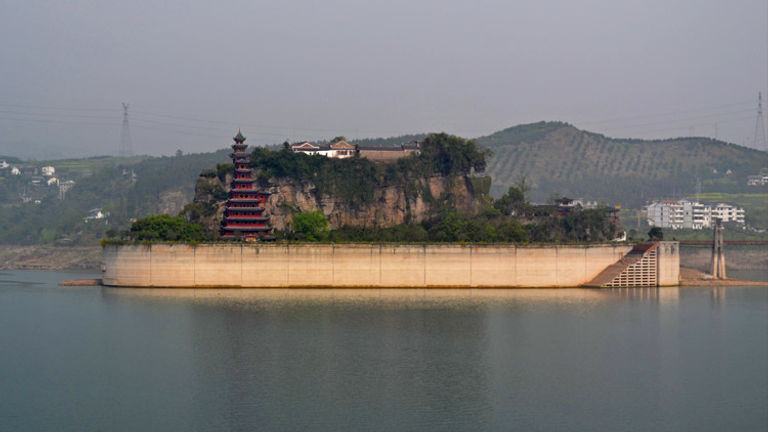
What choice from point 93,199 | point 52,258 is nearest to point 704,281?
point 52,258

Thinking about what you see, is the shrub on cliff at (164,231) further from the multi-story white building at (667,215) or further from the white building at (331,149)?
the multi-story white building at (667,215)

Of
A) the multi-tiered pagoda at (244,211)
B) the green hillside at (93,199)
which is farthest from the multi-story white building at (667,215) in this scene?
the multi-tiered pagoda at (244,211)

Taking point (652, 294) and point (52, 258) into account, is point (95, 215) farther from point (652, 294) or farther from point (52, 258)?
point (652, 294)

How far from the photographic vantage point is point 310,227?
76.9m

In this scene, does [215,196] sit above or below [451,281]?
above

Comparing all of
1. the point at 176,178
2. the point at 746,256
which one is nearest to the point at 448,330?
the point at 746,256

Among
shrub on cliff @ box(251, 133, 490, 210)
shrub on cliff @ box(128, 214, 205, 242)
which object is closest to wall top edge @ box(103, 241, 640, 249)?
shrub on cliff @ box(128, 214, 205, 242)

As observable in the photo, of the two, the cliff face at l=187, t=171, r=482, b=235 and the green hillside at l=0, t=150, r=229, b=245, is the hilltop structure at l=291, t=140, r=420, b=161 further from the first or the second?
the green hillside at l=0, t=150, r=229, b=245

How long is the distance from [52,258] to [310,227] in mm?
47759

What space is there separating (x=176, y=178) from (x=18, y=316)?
103948 mm

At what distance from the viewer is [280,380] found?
37344 mm

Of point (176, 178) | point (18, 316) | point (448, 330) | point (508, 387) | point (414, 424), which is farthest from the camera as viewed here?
point (176, 178)

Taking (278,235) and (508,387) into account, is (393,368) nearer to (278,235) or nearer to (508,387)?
(508,387)

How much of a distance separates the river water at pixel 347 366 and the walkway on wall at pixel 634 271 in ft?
36.7
